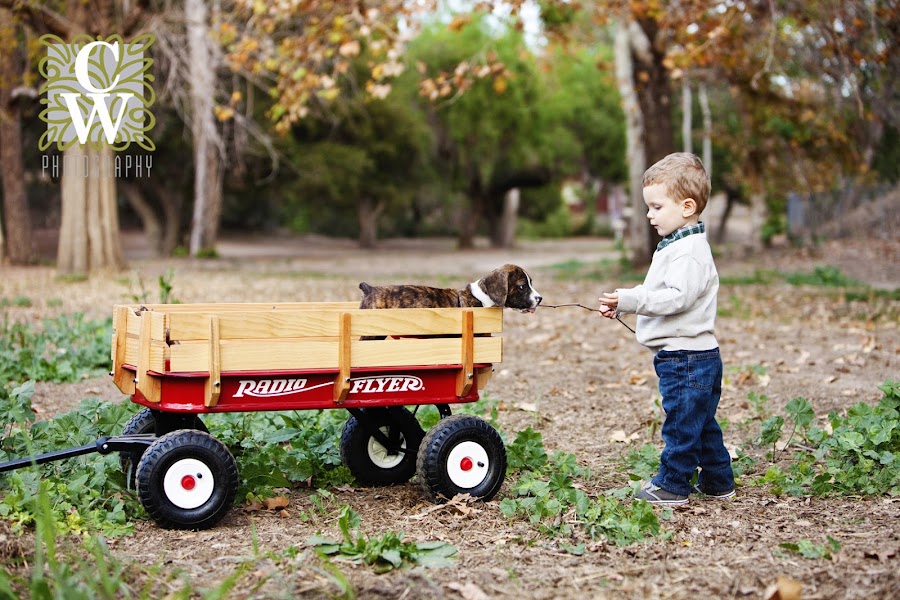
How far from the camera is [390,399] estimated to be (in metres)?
4.38

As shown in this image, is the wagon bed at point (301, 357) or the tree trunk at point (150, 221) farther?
the tree trunk at point (150, 221)

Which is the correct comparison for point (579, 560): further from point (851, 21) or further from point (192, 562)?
point (851, 21)

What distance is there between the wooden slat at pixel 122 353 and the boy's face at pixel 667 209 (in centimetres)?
237

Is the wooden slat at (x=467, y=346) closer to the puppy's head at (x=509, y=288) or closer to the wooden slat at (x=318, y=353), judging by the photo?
the wooden slat at (x=318, y=353)

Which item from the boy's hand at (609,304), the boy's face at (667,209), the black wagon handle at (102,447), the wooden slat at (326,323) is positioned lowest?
the black wagon handle at (102,447)

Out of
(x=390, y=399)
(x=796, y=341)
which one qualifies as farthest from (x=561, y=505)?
(x=796, y=341)

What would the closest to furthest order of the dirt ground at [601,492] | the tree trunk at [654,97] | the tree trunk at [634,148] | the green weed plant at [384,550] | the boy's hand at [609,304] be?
the dirt ground at [601,492] → the green weed plant at [384,550] → the boy's hand at [609,304] → the tree trunk at [654,97] → the tree trunk at [634,148]

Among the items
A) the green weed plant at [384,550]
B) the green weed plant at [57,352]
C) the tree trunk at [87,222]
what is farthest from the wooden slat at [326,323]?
the tree trunk at [87,222]

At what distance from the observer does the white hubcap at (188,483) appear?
3.98 m

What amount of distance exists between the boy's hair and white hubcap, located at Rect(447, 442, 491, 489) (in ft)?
4.65

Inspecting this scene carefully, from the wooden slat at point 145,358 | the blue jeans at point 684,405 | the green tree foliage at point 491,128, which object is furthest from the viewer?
the green tree foliage at point 491,128

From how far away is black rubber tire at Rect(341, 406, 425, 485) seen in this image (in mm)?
4828

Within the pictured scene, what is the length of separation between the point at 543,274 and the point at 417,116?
17.1 metres

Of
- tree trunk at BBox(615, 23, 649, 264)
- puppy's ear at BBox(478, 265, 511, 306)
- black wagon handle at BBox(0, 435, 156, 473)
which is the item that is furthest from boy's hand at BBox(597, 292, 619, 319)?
tree trunk at BBox(615, 23, 649, 264)
